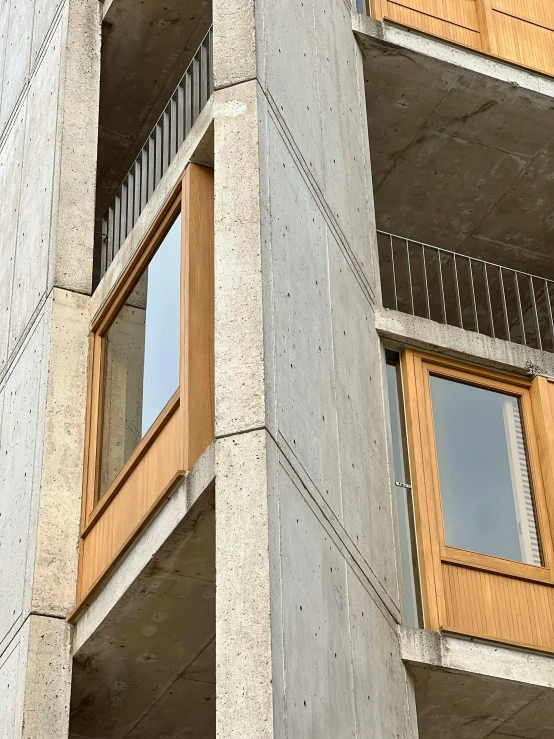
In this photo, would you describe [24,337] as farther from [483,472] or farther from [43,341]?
[483,472]

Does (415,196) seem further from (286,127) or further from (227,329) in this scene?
(227,329)

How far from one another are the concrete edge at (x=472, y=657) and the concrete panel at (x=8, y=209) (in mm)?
5872

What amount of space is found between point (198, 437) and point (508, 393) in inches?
158

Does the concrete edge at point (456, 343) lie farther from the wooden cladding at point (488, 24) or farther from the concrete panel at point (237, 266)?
the wooden cladding at point (488, 24)

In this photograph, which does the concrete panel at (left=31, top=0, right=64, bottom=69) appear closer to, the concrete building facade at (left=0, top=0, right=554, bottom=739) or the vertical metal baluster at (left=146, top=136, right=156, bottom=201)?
the concrete building facade at (left=0, top=0, right=554, bottom=739)

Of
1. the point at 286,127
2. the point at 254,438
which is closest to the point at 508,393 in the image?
the point at 286,127

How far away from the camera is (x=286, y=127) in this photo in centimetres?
1259

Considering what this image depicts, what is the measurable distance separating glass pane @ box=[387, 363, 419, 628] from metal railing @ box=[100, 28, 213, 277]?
3.17 meters

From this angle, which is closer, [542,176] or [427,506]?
[427,506]

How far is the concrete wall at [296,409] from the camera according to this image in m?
9.88

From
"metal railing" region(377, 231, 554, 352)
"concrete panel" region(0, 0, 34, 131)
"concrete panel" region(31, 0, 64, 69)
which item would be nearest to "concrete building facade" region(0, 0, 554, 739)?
"concrete panel" region(31, 0, 64, 69)

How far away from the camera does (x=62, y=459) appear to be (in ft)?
44.8

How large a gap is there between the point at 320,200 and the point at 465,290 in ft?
21.0

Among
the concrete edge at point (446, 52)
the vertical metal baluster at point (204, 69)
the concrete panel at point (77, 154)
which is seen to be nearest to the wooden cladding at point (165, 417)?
the concrete panel at point (77, 154)
